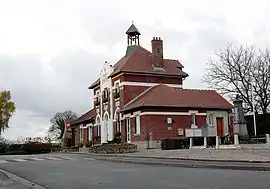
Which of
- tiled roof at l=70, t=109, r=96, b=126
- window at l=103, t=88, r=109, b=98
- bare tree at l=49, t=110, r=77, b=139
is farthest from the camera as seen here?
bare tree at l=49, t=110, r=77, b=139

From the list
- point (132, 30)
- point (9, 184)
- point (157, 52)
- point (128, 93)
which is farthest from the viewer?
point (132, 30)

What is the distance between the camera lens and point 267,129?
45.3 m

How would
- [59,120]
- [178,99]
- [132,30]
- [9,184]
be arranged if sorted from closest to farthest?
[9,184]
[178,99]
[132,30]
[59,120]

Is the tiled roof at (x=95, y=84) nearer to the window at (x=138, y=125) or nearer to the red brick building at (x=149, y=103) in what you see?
the red brick building at (x=149, y=103)

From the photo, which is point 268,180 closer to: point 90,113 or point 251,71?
point 251,71

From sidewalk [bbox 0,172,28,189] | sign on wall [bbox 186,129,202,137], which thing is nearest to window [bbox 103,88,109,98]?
sign on wall [bbox 186,129,202,137]

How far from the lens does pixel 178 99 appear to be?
41.8 meters

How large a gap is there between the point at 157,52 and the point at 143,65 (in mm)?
2490

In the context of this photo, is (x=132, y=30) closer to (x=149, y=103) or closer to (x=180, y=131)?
(x=149, y=103)

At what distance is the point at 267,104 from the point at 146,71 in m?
14.7

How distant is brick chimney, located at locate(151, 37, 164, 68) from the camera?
1832 inches

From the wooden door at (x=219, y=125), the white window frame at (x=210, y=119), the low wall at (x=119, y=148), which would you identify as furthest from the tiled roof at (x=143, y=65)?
the low wall at (x=119, y=148)

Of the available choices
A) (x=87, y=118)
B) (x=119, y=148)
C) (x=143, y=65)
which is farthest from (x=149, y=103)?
(x=87, y=118)

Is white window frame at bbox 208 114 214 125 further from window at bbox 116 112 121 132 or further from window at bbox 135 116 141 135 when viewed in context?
window at bbox 116 112 121 132
